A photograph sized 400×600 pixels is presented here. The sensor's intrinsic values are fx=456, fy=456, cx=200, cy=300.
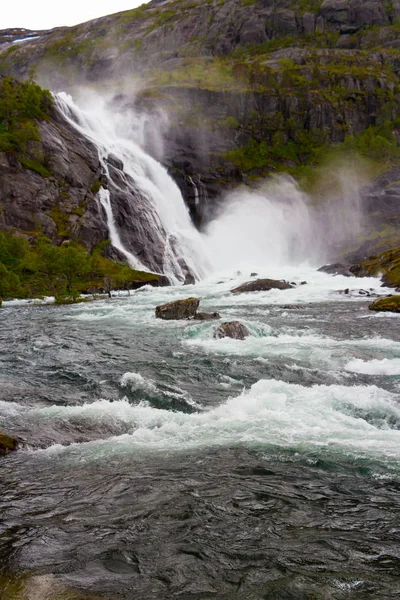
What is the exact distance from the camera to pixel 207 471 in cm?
883

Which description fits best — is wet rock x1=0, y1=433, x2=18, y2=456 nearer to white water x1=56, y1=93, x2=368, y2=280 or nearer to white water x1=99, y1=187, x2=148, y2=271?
white water x1=99, y1=187, x2=148, y2=271

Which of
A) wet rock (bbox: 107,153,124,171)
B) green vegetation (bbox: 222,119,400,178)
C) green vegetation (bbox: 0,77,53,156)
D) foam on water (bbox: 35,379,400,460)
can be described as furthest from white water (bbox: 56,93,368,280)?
foam on water (bbox: 35,379,400,460)

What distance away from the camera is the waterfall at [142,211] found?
Answer: 69812mm

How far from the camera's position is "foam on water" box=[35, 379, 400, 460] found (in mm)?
10062

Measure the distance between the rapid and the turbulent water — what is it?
4cm

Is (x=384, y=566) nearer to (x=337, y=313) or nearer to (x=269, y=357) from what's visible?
(x=269, y=357)

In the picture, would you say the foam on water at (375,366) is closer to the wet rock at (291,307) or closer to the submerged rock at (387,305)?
the submerged rock at (387,305)

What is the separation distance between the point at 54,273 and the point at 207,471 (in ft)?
152

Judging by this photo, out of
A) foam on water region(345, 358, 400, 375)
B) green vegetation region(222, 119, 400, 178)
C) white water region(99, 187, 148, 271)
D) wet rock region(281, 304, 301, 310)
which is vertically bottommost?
wet rock region(281, 304, 301, 310)

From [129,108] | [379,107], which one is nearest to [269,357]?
[129,108]

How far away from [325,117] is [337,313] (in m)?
122

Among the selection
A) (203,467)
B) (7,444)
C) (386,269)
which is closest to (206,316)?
(7,444)

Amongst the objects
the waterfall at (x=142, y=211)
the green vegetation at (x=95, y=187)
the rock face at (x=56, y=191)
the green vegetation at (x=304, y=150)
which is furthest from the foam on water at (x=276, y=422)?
the green vegetation at (x=304, y=150)

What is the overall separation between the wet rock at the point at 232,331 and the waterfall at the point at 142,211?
42505mm
